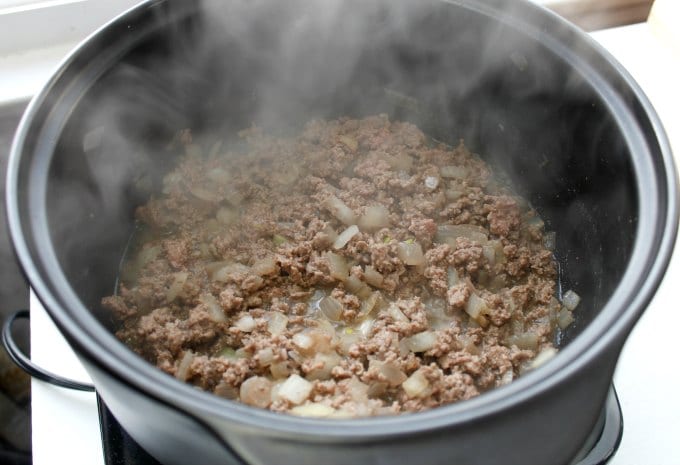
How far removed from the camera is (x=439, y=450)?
0.94 m

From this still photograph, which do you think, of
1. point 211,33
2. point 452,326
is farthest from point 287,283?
point 211,33

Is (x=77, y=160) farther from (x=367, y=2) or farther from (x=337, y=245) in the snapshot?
(x=367, y=2)

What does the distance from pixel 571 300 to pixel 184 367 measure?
0.97 metres

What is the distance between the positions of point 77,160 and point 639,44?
1.84 m

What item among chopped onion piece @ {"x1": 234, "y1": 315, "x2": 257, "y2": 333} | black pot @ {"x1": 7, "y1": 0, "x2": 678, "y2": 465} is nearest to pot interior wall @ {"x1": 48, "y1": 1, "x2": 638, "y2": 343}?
black pot @ {"x1": 7, "y1": 0, "x2": 678, "y2": 465}

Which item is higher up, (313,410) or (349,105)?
(349,105)

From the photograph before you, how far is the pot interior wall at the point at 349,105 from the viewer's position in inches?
60.0

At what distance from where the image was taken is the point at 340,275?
1.70 m

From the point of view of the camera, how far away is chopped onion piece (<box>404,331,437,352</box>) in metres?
1.54

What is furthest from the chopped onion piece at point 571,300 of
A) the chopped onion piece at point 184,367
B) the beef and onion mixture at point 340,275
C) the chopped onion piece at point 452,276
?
the chopped onion piece at point 184,367

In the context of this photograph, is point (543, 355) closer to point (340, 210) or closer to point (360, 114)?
point (340, 210)

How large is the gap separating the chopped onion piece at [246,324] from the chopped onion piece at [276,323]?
0.04m

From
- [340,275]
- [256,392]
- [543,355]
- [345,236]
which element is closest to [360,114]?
[345,236]

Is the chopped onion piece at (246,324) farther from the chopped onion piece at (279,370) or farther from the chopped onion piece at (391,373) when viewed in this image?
the chopped onion piece at (391,373)
